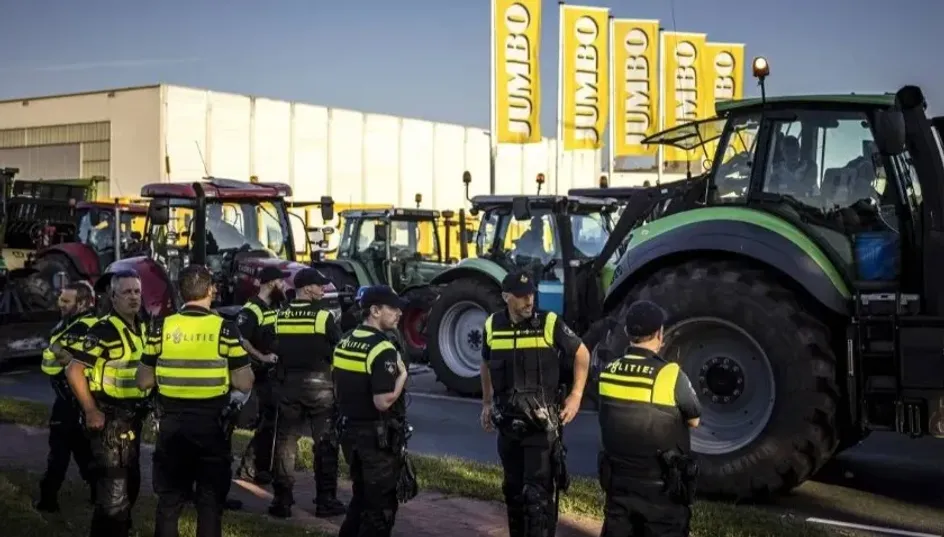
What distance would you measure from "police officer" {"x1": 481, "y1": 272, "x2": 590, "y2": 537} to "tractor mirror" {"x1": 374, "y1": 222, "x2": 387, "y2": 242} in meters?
11.9

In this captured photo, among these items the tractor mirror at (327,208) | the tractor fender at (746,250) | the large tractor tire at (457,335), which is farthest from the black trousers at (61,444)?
the tractor mirror at (327,208)

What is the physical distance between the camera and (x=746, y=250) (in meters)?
8.26

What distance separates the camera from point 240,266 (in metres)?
14.0

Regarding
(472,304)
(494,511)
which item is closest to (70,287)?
(494,511)

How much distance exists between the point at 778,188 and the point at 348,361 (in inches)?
153

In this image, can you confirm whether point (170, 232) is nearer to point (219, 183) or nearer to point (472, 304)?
point (219, 183)

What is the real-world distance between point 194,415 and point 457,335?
842cm

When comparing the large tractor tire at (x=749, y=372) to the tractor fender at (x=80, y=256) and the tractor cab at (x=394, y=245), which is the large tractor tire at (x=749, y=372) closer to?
the tractor cab at (x=394, y=245)

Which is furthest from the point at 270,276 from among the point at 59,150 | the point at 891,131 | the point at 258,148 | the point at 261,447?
the point at 59,150

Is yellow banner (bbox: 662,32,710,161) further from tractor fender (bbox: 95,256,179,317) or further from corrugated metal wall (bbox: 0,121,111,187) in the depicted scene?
corrugated metal wall (bbox: 0,121,111,187)

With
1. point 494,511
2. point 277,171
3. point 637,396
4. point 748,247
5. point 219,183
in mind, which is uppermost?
point 277,171

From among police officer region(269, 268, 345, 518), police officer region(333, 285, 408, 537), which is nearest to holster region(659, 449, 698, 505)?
police officer region(333, 285, 408, 537)

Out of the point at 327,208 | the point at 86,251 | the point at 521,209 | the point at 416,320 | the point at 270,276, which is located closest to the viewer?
the point at 270,276

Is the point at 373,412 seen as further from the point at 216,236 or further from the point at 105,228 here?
the point at 105,228
